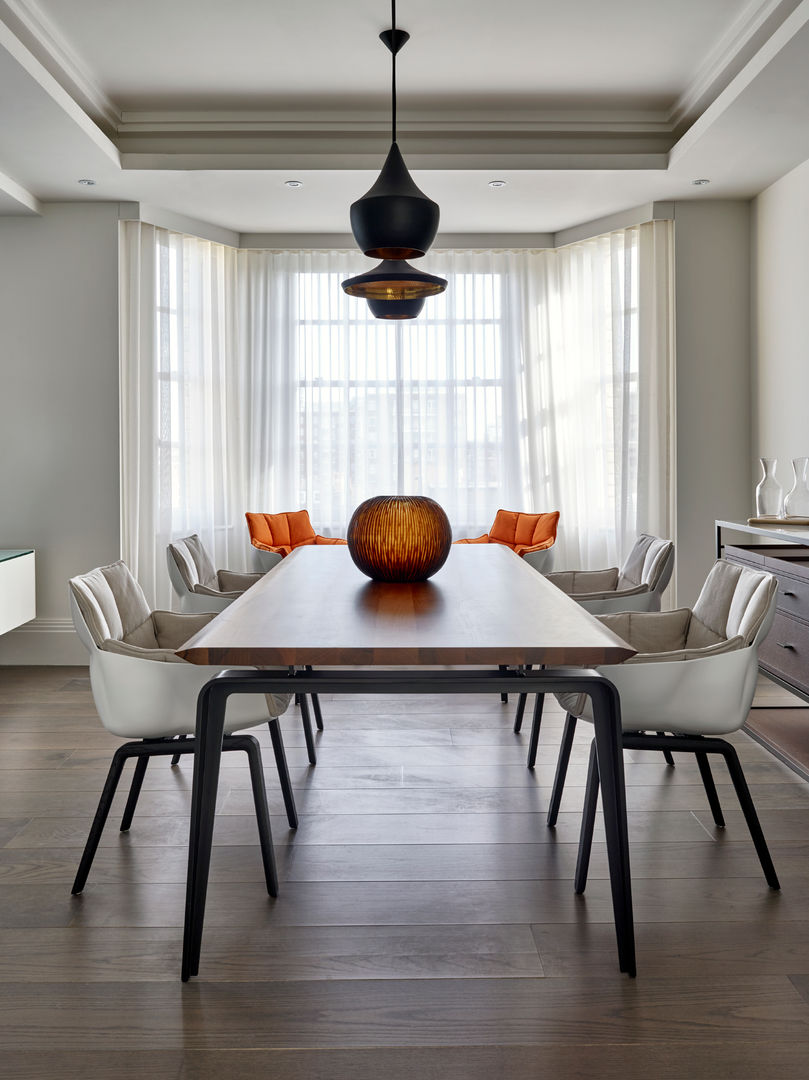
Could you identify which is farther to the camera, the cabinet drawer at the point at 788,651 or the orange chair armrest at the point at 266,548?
the orange chair armrest at the point at 266,548

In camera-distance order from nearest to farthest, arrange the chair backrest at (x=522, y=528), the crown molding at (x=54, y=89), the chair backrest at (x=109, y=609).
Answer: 1. the chair backrest at (x=109, y=609)
2. the crown molding at (x=54, y=89)
3. the chair backrest at (x=522, y=528)

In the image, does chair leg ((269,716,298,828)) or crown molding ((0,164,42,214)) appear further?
crown molding ((0,164,42,214))

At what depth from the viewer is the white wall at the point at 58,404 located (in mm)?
5152

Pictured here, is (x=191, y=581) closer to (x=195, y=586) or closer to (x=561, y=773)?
(x=195, y=586)

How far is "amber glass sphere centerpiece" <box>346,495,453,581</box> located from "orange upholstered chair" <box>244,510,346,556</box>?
2.87m

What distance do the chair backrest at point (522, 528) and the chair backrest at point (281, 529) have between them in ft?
4.09

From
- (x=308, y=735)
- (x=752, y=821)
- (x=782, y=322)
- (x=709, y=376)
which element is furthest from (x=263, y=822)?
(x=709, y=376)

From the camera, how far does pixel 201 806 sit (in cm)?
188

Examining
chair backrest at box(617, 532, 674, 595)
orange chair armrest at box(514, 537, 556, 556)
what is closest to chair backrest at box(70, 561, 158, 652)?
chair backrest at box(617, 532, 674, 595)

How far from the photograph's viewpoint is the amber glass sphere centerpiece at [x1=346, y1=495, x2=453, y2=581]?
2.66 meters

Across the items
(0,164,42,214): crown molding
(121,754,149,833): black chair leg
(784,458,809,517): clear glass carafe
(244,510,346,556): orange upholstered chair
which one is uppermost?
(0,164,42,214): crown molding

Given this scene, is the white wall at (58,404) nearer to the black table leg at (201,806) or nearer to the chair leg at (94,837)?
the chair leg at (94,837)

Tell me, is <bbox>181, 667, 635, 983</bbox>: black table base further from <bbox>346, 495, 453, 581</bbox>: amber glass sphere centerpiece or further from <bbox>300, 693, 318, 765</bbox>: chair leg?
<bbox>300, 693, 318, 765</bbox>: chair leg

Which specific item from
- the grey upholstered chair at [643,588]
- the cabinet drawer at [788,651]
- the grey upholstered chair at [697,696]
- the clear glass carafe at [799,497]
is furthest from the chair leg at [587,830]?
the clear glass carafe at [799,497]
